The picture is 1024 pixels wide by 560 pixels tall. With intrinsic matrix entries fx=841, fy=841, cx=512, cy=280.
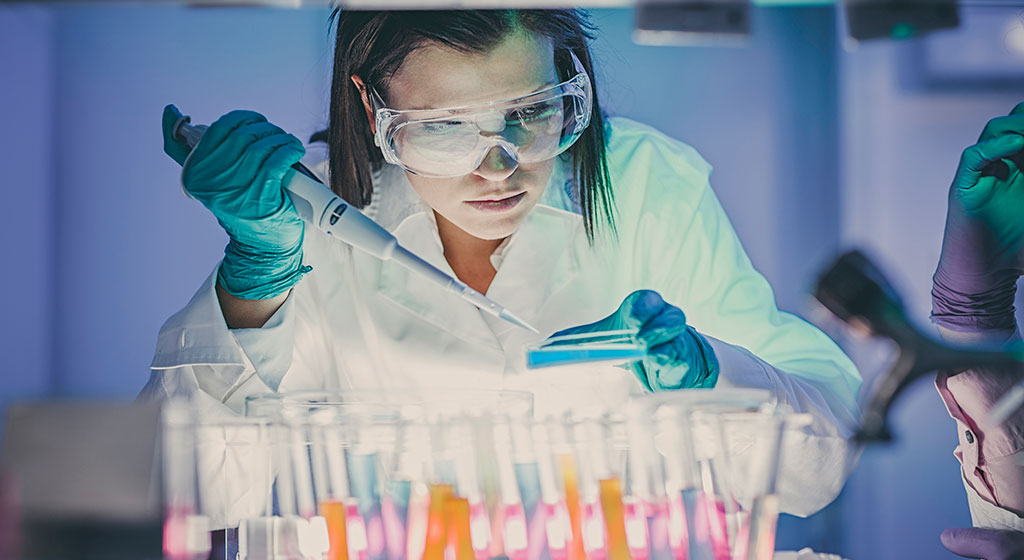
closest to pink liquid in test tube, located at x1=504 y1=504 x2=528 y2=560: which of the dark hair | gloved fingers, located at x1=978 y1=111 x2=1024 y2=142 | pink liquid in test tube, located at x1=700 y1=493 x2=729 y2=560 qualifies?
pink liquid in test tube, located at x1=700 y1=493 x2=729 y2=560

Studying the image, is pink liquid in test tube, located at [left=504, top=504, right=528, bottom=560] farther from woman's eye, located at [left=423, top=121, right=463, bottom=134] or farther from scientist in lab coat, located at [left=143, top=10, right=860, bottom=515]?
woman's eye, located at [left=423, top=121, right=463, bottom=134]

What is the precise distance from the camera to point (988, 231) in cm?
148

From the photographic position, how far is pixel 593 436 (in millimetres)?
1217

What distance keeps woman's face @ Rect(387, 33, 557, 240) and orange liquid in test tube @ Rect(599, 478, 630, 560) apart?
1.96 ft

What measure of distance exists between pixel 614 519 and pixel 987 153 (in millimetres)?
898

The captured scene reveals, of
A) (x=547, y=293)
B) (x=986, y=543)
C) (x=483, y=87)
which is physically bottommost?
(x=986, y=543)

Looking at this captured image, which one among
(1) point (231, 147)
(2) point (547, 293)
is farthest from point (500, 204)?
(1) point (231, 147)

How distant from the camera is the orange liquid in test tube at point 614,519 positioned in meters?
1.16

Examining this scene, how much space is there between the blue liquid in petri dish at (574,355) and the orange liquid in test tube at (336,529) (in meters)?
0.34

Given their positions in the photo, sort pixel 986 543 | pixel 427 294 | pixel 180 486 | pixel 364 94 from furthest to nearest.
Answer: pixel 427 294
pixel 364 94
pixel 986 543
pixel 180 486

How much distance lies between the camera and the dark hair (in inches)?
58.6

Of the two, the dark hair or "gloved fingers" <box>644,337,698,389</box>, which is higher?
the dark hair

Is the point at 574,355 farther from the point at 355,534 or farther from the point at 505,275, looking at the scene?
the point at 505,275

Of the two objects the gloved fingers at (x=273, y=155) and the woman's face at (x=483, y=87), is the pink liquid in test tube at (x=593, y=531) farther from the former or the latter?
the gloved fingers at (x=273, y=155)
